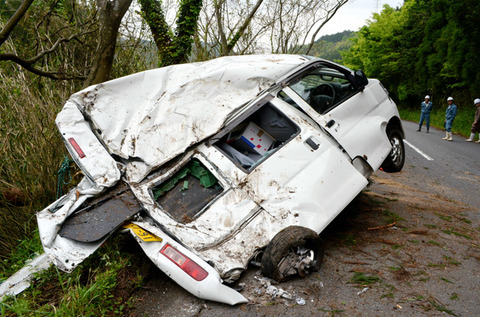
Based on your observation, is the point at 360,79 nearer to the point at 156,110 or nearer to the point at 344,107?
the point at 344,107

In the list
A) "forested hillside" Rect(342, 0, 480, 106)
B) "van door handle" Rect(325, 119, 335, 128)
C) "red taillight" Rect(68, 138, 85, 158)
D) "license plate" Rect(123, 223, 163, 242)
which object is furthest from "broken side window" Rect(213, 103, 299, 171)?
"forested hillside" Rect(342, 0, 480, 106)

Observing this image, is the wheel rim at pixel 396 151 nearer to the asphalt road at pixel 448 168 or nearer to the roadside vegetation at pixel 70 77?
the asphalt road at pixel 448 168

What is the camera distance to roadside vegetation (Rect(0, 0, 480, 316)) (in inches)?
115

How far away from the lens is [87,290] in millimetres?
2682

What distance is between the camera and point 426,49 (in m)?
21.1

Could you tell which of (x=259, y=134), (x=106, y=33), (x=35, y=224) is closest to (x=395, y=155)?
(x=259, y=134)

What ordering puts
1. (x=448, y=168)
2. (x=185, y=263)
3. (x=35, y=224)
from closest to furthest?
(x=185, y=263) < (x=35, y=224) < (x=448, y=168)

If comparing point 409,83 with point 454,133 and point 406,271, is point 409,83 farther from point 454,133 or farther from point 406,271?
point 406,271

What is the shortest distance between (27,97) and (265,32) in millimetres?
10729

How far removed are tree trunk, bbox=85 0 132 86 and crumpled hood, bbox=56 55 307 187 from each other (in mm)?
1375

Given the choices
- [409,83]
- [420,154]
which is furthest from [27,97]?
[409,83]

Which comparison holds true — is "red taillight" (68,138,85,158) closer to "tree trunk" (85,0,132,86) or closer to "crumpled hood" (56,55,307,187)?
"crumpled hood" (56,55,307,187)

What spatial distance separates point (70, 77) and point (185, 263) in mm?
3971

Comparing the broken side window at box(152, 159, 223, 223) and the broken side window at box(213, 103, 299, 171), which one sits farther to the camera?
the broken side window at box(213, 103, 299, 171)
